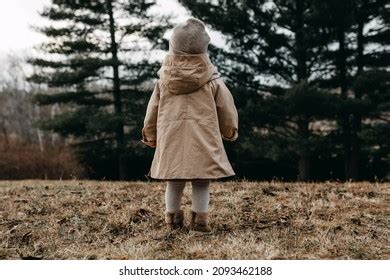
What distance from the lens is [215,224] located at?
4.26 m

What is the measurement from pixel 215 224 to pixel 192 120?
1014 millimetres

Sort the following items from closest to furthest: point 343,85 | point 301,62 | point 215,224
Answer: point 215,224 → point 343,85 → point 301,62

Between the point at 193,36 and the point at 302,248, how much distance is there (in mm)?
1743

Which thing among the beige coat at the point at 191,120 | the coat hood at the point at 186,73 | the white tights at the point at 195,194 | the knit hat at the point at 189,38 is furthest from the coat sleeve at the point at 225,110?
the white tights at the point at 195,194

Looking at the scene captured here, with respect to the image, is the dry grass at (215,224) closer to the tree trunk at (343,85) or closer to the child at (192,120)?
the child at (192,120)

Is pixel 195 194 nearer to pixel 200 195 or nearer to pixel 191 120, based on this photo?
pixel 200 195

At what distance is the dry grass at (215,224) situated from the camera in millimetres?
3371

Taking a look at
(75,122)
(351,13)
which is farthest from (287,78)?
(75,122)

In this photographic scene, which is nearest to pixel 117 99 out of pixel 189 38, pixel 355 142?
pixel 355 142

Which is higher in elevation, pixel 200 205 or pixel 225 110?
pixel 225 110

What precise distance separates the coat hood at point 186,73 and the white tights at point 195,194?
2.35 ft

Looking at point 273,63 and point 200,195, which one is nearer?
point 200,195
